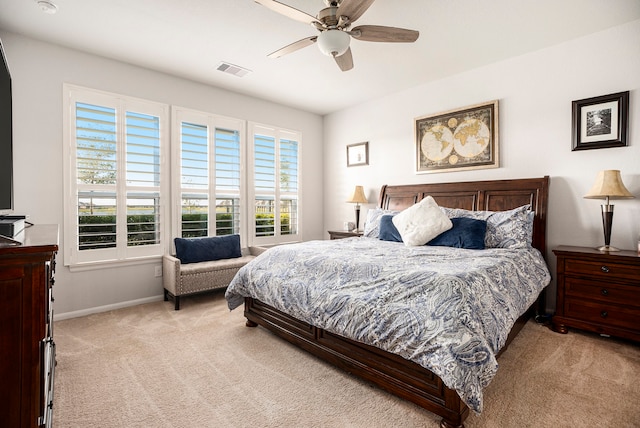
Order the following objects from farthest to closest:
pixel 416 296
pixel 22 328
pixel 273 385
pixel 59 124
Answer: pixel 59 124 < pixel 273 385 < pixel 416 296 < pixel 22 328

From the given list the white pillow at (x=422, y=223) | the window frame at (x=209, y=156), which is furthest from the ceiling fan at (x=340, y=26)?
the window frame at (x=209, y=156)

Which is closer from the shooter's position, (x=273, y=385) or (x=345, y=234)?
(x=273, y=385)

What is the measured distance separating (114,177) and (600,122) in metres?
5.11

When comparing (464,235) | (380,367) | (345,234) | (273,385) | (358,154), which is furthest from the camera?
(358,154)

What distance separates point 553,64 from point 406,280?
3.11 metres

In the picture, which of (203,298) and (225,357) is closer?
(225,357)

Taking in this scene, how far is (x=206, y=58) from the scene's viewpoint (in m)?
3.57

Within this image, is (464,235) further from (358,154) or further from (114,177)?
(114,177)

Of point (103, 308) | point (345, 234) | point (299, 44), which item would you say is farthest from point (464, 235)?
point (103, 308)

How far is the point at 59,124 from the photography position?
3287mm

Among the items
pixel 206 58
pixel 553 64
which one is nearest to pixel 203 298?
pixel 206 58

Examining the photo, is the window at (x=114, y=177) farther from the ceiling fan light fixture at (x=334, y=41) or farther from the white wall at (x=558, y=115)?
the white wall at (x=558, y=115)

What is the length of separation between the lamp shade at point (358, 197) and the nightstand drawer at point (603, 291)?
2.71m

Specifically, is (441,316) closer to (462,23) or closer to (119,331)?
(462,23)
